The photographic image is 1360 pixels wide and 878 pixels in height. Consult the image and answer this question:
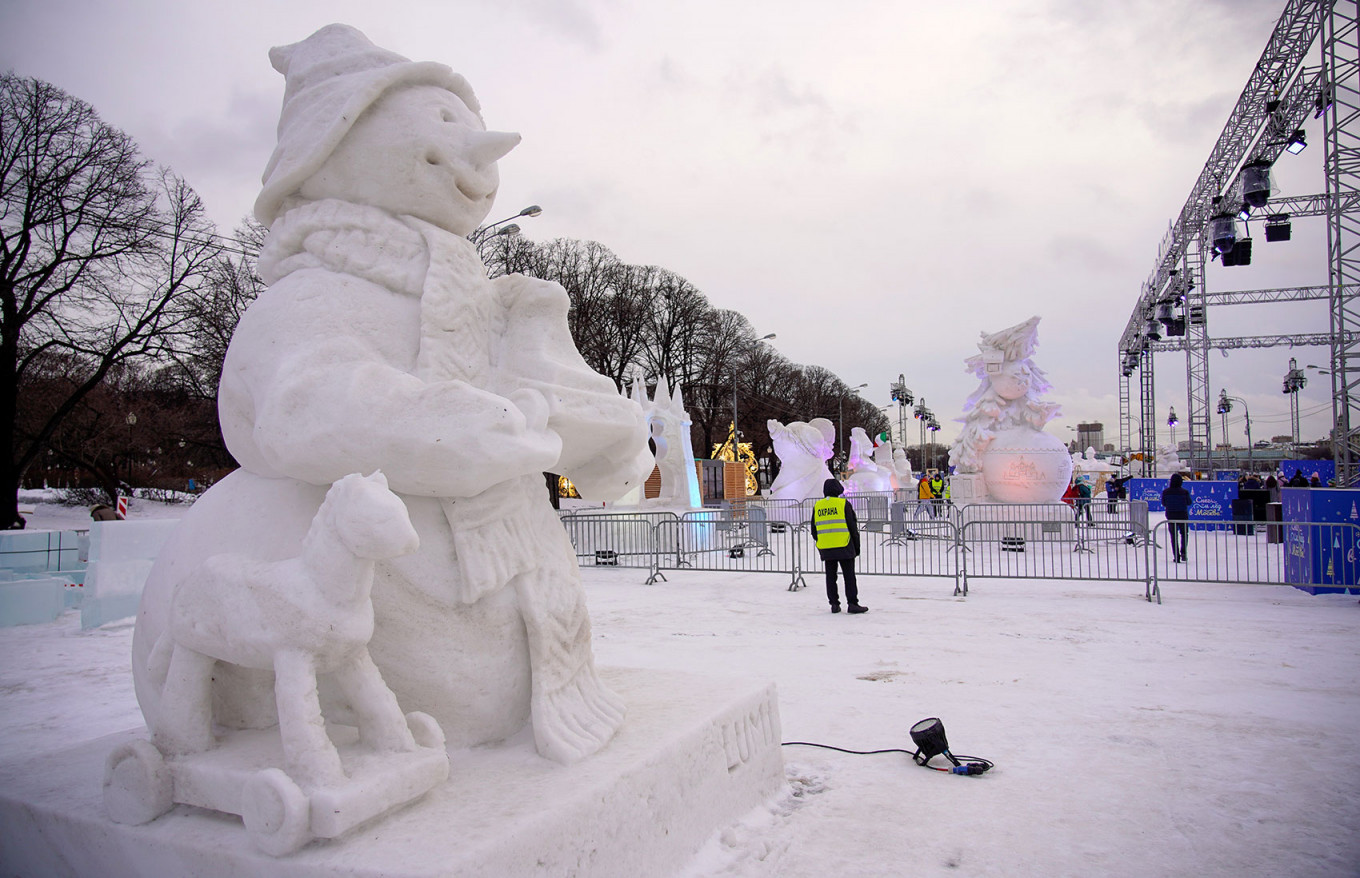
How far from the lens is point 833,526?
31.1 ft

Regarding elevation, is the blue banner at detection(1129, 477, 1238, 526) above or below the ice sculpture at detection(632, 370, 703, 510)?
below

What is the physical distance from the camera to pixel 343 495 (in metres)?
1.94

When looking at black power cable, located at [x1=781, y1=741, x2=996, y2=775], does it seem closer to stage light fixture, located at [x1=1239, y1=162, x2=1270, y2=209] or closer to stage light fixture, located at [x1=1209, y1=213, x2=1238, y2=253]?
stage light fixture, located at [x1=1239, y1=162, x2=1270, y2=209]

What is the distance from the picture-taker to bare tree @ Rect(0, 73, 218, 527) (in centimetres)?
1274

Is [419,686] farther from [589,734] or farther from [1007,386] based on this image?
[1007,386]

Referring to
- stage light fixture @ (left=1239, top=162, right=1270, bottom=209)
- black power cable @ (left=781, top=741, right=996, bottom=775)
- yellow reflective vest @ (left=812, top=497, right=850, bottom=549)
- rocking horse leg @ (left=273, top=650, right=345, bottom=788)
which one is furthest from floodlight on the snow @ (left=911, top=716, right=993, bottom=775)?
stage light fixture @ (left=1239, top=162, right=1270, bottom=209)

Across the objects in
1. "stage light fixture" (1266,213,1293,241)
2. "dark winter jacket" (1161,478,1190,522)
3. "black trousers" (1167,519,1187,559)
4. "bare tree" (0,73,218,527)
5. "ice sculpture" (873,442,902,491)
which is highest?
"stage light fixture" (1266,213,1293,241)

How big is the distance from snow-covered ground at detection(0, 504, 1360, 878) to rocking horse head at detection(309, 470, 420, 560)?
1684mm

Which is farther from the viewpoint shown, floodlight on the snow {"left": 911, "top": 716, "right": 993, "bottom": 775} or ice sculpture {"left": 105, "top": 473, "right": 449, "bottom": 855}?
floodlight on the snow {"left": 911, "top": 716, "right": 993, "bottom": 775}

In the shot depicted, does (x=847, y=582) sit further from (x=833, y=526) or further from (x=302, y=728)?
(x=302, y=728)

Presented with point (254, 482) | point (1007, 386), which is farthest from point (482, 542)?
point (1007, 386)

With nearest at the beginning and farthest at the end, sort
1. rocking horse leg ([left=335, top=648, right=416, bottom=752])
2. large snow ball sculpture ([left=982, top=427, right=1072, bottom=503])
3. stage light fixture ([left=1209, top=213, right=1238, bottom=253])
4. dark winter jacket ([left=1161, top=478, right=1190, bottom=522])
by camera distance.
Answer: rocking horse leg ([left=335, top=648, right=416, bottom=752]), dark winter jacket ([left=1161, top=478, right=1190, bottom=522]), large snow ball sculpture ([left=982, top=427, right=1072, bottom=503]), stage light fixture ([left=1209, top=213, right=1238, bottom=253])

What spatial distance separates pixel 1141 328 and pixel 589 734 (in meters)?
40.3

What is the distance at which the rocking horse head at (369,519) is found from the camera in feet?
6.26
